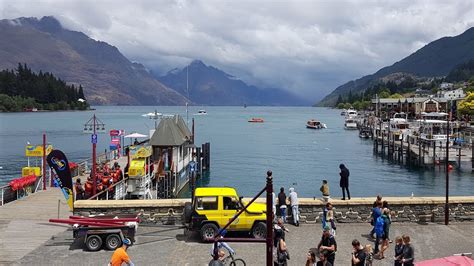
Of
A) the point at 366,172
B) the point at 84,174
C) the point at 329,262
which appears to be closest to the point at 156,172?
the point at 84,174

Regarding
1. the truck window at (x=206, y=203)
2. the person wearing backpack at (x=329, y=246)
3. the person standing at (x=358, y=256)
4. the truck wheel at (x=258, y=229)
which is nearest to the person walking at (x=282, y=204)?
the truck wheel at (x=258, y=229)

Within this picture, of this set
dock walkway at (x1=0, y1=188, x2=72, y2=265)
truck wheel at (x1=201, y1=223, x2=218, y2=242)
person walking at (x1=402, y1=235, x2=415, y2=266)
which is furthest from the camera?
truck wheel at (x1=201, y1=223, x2=218, y2=242)

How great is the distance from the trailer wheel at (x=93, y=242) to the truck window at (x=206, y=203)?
3.51m

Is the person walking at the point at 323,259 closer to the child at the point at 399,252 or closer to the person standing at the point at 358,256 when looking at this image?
the person standing at the point at 358,256

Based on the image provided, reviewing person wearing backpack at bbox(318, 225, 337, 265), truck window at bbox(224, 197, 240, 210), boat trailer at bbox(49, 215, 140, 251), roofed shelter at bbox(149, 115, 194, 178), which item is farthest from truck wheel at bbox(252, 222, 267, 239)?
roofed shelter at bbox(149, 115, 194, 178)

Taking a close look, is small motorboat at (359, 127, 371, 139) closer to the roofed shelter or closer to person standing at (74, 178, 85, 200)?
the roofed shelter

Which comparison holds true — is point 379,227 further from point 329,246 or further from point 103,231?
point 103,231

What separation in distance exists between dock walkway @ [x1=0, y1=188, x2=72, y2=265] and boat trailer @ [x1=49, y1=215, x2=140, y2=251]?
1691 mm

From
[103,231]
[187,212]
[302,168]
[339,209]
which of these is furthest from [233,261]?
[302,168]

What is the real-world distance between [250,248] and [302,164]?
53860mm

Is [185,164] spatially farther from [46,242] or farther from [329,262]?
[329,262]

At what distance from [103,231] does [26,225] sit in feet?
16.3

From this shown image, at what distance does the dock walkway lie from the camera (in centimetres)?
1593

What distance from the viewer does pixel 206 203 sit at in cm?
1702
